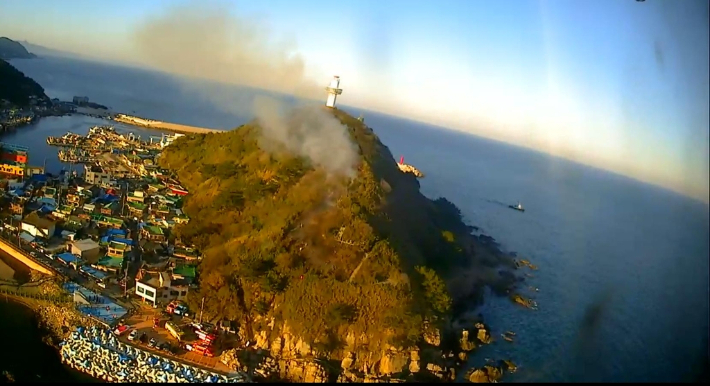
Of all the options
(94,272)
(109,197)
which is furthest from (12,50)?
(94,272)

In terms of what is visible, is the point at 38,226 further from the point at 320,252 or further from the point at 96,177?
the point at 320,252

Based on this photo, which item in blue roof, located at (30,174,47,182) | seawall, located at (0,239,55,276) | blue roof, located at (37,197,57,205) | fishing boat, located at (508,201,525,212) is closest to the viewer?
seawall, located at (0,239,55,276)

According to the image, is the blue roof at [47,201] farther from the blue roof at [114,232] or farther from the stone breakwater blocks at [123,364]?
the stone breakwater blocks at [123,364]

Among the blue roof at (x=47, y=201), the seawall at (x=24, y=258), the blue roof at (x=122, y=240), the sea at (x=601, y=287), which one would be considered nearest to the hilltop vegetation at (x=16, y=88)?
the sea at (x=601, y=287)

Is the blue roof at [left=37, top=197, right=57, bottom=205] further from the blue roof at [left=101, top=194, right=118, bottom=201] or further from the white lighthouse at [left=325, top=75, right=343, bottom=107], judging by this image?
the white lighthouse at [left=325, top=75, right=343, bottom=107]

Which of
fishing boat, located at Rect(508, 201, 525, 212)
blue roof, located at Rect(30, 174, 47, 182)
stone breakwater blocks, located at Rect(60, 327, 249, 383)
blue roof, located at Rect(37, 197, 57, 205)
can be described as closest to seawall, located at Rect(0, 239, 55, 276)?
stone breakwater blocks, located at Rect(60, 327, 249, 383)

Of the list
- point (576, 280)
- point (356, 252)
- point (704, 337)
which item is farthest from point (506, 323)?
point (704, 337)

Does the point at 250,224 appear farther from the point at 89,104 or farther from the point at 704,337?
the point at 89,104
